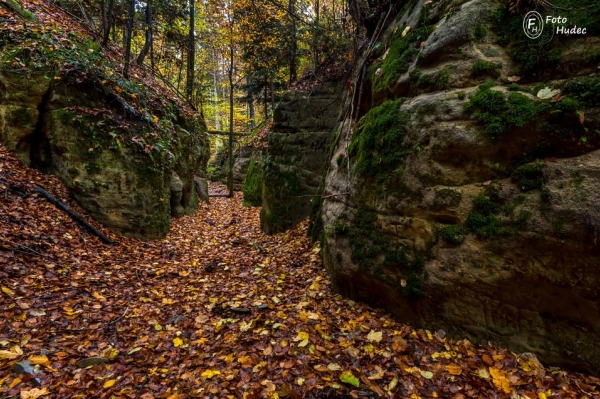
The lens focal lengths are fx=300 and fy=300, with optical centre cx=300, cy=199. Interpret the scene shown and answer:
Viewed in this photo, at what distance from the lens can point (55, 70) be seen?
695cm

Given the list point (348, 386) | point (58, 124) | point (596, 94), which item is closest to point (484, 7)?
point (596, 94)

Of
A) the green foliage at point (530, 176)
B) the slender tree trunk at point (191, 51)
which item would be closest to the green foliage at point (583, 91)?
the green foliage at point (530, 176)

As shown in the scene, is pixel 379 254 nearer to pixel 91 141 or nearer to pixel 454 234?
pixel 454 234

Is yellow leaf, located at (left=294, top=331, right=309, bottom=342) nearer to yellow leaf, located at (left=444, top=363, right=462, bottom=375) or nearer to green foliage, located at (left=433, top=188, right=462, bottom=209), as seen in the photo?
yellow leaf, located at (left=444, top=363, right=462, bottom=375)

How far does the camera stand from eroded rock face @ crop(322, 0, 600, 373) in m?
2.60

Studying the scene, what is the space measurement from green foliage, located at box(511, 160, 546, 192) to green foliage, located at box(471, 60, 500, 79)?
1.15m

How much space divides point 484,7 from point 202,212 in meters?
10.7

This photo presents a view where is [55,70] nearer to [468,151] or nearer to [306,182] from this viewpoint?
[306,182]

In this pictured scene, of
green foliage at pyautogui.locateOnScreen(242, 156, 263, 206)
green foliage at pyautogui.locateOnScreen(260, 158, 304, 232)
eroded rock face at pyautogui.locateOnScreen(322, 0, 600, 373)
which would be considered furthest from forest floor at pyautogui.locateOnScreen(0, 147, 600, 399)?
green foliage at pyautogui.locateOnScreen(242, 156, 263, 206)

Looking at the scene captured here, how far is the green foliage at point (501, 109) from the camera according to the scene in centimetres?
288

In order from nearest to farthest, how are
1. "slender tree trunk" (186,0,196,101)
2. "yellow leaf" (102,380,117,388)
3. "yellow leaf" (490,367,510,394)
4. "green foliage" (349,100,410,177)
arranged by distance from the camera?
"yellow leaf" (490,367,510,394)
"yellow leaf" (102,380,117,388)
"green foliage" (349,100,410,177)
"slender tree trunk" (186,0,196,101)

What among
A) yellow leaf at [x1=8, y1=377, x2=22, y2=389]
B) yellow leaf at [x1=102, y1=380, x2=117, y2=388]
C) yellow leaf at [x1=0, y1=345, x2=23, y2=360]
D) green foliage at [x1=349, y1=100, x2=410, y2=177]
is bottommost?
yellow leaf at [x1=102, y1=380, x2=117, y2=388]

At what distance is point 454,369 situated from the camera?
2824 mm

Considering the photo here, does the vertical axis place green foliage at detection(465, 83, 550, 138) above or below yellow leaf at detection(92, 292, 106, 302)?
above
